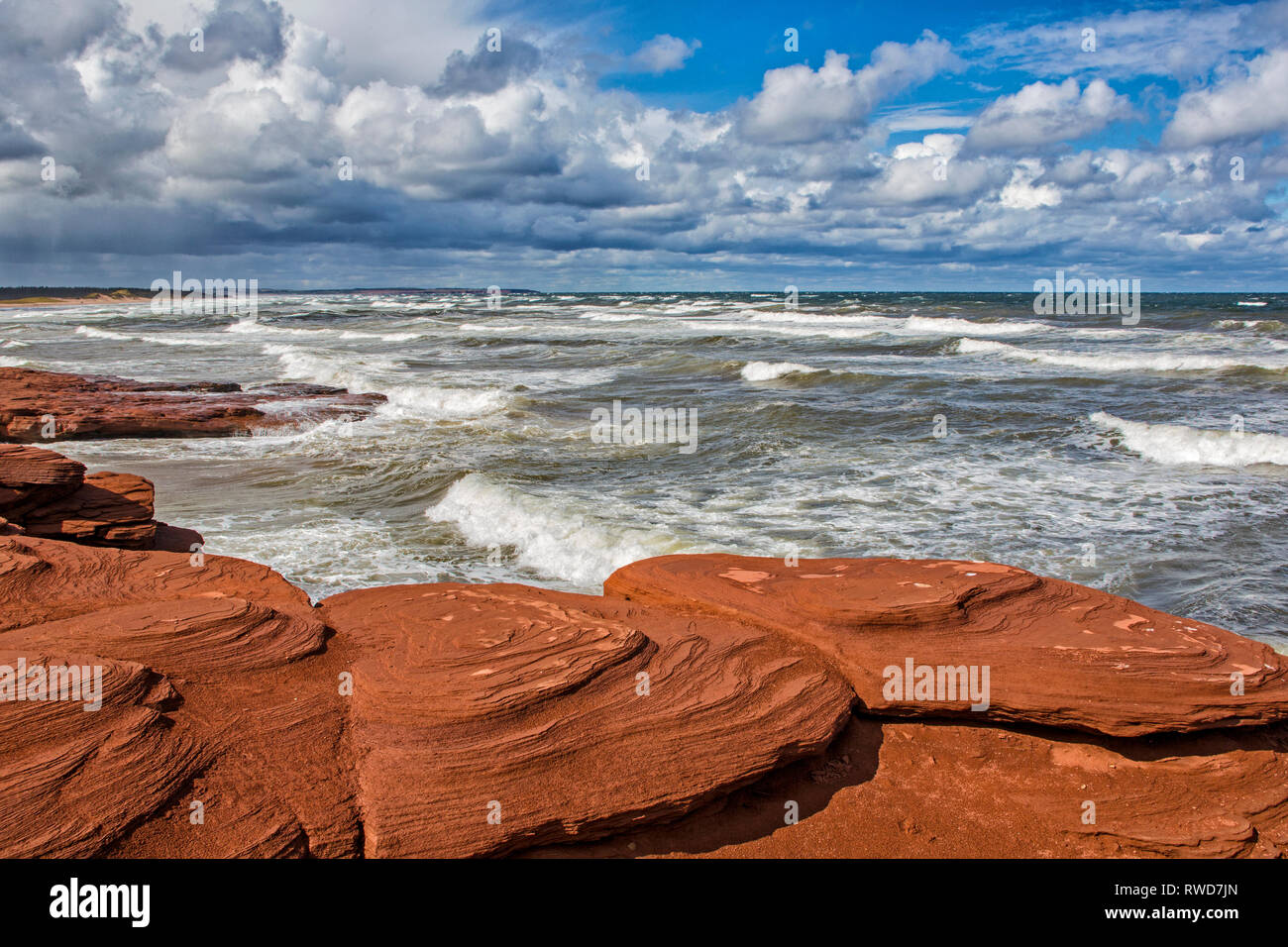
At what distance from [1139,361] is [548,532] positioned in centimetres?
2628

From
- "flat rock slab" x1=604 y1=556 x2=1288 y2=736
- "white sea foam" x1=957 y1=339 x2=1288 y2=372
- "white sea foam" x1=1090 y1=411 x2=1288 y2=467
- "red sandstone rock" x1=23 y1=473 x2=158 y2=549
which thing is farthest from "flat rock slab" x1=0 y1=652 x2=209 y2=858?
"white sea foam" x1=957 y1=339 x2=1288 y2=372

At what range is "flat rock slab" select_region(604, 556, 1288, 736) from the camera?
4.25 m

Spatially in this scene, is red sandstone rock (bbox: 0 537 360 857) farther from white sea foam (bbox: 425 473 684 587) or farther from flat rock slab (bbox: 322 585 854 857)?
white sea foam (bbox: 425 473 684 587)

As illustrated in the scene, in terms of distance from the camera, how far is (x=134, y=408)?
16.5 m

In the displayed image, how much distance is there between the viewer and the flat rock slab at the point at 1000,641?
4.25 m

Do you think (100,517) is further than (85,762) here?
Yes

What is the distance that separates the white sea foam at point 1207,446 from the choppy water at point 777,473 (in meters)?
0.04

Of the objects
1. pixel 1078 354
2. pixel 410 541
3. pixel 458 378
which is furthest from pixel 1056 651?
pixel 1078 354

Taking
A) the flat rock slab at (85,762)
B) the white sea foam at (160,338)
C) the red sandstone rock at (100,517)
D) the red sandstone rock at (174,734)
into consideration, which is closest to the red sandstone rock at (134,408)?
the red sandstone rock at (100,517)

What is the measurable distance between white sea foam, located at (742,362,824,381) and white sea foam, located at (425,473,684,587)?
1584 cm

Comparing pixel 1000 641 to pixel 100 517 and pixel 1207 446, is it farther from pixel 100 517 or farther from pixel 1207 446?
pixel 1207 446

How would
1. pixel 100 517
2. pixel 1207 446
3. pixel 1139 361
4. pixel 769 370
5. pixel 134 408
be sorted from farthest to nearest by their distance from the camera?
pixel 1139 361
pixel 769 370
pixel 134 408
pixel 1207 446
pixel 100 517

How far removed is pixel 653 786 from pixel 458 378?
22937mm

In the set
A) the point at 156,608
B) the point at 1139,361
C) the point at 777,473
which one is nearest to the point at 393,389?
the point at 777,473
